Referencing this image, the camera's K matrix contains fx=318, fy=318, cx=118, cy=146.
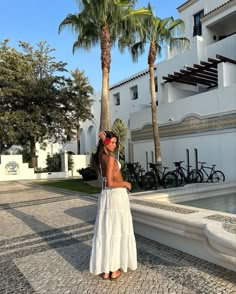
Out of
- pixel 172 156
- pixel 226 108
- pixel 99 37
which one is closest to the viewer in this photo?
pixel 226 108

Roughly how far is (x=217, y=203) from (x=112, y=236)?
5019mm

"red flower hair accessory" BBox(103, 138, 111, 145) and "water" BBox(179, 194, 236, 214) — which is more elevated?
"red flower hair accessory" BBox(103, 138, 111, 145)

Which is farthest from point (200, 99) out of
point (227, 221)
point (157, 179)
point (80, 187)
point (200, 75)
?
point (227, 221)

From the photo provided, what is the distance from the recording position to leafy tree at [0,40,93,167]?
22.4 metres

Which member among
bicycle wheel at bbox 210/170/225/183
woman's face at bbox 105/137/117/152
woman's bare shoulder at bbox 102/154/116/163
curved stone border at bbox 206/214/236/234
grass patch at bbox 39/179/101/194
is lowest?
grass patch at bbox 39/179/101/194

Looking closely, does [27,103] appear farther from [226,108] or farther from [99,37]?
[226,108]

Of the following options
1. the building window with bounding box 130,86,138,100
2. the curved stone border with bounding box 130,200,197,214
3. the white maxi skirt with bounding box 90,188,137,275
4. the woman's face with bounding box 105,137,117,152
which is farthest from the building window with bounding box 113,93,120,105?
the white maxi skirt with bounding box 90,188,137,275

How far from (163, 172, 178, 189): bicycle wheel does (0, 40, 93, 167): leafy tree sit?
41.5ft

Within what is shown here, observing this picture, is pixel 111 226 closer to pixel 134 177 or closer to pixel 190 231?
pixel 190 231

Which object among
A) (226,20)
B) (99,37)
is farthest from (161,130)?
(226,20)

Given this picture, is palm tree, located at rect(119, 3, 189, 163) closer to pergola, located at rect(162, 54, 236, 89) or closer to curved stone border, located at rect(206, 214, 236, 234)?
pergola, located at rect(162, 54, 236, 89)

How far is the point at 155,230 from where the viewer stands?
5367 mm

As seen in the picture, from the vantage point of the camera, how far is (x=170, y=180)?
42.7 ft

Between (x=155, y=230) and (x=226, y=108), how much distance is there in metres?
8.94
